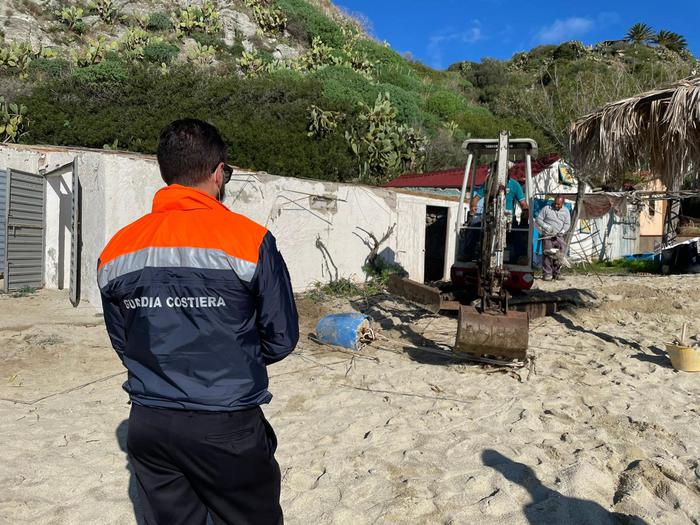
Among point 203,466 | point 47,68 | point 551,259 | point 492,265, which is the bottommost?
point 203,466

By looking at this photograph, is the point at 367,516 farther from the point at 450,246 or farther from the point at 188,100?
the point at 188,100

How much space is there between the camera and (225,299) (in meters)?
1.59

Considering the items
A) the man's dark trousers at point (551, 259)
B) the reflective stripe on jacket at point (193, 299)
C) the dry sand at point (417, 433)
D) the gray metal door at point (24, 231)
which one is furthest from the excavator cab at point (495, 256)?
the gray metal door at point (24, 231)

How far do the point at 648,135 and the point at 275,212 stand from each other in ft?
21.0

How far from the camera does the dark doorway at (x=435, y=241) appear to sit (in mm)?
13344

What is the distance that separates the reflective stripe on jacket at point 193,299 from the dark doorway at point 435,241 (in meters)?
11.8

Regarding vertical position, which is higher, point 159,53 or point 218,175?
point 159,53

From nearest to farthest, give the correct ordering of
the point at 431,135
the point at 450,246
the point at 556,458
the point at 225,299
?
the point at 225,299 < the point at 556,458 < the point at 450,246 < the point at 431,135

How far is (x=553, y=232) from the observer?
36.6 ft

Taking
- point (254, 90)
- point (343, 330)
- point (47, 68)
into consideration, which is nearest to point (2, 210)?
point (343, 330)

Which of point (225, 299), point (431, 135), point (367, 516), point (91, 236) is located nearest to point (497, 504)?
point (367, 516)

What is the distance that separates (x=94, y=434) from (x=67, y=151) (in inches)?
280

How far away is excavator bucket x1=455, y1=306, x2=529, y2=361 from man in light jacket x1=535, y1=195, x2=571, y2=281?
20.6 ft

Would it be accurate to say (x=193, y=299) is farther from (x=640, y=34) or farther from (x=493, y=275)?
(x=640, y=34)
